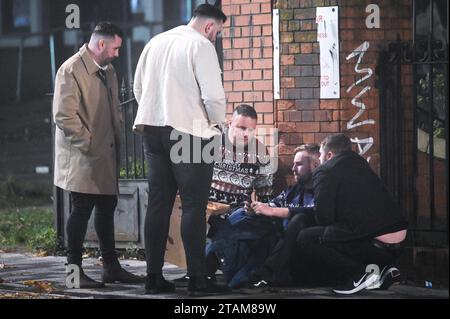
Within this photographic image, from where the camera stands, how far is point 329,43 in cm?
852

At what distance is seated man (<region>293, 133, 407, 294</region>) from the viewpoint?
7.57m

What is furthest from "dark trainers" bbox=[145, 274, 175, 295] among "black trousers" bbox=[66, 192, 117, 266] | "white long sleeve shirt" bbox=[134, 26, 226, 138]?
"white long sleeve shirt" bbox=[134, 26, 226, 138]

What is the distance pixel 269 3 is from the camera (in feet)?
28.4

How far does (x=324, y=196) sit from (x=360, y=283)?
2.01ft

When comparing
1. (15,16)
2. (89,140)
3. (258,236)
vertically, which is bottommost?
(258,236)

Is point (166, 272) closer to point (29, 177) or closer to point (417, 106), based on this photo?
point (417, 106)

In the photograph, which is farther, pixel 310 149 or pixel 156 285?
pixel 310 149

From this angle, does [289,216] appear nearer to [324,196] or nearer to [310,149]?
[324,196]

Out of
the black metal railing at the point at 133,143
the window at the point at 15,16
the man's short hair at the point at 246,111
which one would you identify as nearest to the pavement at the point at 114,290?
the black metal railing at the point at 133,143

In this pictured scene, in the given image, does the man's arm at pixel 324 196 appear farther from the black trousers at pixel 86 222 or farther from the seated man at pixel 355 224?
the black trousers at pixel 86 222

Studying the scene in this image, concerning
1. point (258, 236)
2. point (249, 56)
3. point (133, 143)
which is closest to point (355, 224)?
point (258, 236)

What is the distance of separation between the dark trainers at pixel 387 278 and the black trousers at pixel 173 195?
1.15 metres

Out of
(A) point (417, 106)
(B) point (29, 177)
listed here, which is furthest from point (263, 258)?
(B) point (29, 177)

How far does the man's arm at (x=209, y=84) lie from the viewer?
7344 millimetres
